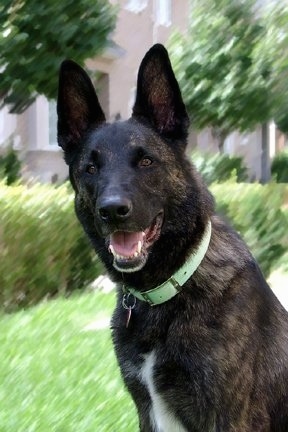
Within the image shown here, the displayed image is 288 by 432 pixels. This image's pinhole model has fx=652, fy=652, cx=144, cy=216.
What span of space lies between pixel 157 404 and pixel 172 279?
49 centimetres

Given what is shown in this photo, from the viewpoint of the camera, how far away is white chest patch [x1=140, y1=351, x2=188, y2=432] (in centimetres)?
250

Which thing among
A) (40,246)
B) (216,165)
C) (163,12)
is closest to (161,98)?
(40,246)

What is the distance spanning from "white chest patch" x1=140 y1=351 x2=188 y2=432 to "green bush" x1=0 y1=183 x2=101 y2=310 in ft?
11.8

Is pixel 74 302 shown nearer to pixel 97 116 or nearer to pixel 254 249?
pixel 97 116

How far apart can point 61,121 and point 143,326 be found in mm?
990

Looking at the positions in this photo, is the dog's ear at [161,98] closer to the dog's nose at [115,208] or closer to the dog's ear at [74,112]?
the dog's ear at [74,112]

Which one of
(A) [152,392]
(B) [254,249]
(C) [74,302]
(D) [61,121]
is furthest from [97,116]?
(B) [254,249]

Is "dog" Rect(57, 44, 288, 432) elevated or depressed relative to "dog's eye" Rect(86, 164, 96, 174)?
depressed

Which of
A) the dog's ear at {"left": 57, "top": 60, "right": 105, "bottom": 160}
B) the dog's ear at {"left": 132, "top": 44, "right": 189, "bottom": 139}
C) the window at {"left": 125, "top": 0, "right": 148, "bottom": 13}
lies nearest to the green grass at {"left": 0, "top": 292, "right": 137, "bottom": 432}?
the dog's ear at {"left": 57, "top": 60, "right": 105, "bottom": 160}

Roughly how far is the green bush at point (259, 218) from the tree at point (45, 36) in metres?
2.51

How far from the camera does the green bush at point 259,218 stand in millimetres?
7961

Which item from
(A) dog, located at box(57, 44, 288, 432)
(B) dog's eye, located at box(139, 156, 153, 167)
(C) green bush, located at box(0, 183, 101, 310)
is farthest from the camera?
(C) green bush, located at box(0, 183, 101, 310)

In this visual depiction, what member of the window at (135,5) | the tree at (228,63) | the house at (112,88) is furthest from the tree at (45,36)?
the window at (135,5)

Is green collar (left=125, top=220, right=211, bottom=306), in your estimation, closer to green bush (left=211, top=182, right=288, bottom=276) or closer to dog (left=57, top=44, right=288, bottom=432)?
dog (left=57, top=44, right=288, bottom=432)
